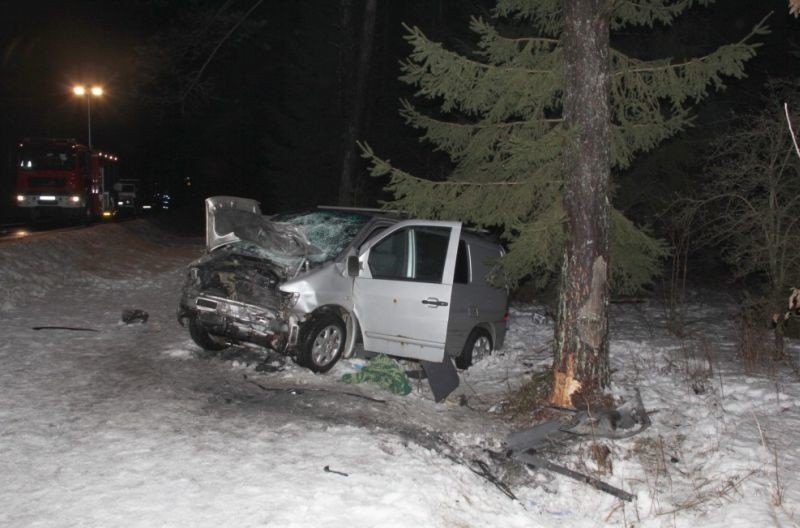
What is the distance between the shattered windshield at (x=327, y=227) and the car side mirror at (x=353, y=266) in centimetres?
36

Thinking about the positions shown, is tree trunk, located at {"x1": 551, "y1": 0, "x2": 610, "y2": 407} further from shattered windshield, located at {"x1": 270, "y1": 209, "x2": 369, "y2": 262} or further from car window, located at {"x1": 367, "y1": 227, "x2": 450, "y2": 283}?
shattered windshield, located at {"x1": 270, "y1": 209, "x2": 369, "y2": 262}

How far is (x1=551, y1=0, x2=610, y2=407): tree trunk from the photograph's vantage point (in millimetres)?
6711

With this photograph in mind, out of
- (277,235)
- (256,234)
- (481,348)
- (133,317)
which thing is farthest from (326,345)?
(133,317)

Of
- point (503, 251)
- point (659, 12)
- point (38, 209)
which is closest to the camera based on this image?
point (659, 12)

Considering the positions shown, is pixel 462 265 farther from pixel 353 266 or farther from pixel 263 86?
pixel 263 86

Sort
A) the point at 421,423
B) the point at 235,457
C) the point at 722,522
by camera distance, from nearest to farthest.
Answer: the point at 722,522
the point at 235,457
the point at 421,423

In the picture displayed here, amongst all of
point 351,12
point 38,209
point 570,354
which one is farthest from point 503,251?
point 38,209

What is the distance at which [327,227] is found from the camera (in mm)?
8727

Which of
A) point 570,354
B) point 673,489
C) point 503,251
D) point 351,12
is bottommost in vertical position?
point 673,489

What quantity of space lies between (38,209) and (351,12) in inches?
641

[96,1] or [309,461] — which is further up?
[96,1]

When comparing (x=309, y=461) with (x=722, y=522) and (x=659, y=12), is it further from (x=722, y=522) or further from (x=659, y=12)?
(x=659, y=12)

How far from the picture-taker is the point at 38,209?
26578 mm

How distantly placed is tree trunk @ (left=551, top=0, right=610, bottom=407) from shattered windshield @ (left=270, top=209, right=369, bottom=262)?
2.85 meters
